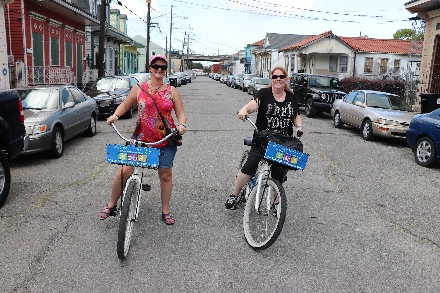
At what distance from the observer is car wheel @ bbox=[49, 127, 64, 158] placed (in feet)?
26.8

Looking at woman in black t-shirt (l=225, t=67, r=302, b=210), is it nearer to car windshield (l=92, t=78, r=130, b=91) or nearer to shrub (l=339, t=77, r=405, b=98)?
car windshield (l=92, t=78, r=130, b=91)

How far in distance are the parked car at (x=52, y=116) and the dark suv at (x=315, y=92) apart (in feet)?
31.8

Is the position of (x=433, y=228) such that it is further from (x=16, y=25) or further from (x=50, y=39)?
(x=50, y=39)

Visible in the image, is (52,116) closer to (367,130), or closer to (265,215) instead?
(265,215)

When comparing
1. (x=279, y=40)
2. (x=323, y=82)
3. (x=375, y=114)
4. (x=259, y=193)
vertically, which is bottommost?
(x=259, y=193)

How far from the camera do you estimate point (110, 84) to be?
1631 centimetres

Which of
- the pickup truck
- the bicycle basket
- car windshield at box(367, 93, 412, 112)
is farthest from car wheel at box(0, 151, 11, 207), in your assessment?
car windshield at box(367, 93, 412, 112)

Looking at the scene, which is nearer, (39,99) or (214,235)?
(214,235)

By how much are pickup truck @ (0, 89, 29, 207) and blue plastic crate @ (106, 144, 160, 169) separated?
95.9 inches

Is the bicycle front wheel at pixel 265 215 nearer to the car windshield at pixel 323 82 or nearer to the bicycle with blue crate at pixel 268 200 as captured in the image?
the bicycle with blue crate at pixel 268 200

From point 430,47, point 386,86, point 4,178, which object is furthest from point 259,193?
point 386,86

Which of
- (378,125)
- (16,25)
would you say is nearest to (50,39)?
(16,25)

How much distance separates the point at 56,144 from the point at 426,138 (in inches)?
300

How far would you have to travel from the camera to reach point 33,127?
25.4 feet
